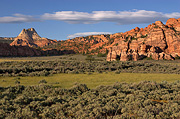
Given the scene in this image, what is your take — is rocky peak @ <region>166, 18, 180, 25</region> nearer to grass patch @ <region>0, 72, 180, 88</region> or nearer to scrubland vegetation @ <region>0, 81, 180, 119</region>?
grass patch @ <region>0, 72, 180, 88</region>

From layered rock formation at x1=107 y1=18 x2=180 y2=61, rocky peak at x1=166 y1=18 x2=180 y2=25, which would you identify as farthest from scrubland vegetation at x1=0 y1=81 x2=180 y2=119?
rocky peak at x1=166 y1=18 x2=180 y2=25

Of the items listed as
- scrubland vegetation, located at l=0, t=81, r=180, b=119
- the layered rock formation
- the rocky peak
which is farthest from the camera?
the rocky peak

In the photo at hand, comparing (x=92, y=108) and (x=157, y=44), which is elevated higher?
(x=157, y=44)

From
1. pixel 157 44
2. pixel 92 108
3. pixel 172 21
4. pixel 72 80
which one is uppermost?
pixel 172 21

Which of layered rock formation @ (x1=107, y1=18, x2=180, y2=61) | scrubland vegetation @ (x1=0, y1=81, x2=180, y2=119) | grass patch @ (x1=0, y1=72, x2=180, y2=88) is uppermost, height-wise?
layered rock formation @ (x1=107, y1=18, x2=180, y2=61)

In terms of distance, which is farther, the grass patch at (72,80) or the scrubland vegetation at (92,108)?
the grass patch at (72,80)

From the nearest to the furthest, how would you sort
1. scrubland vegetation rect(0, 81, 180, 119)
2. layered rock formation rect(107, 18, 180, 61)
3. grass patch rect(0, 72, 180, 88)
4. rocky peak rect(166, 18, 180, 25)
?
scrubland vegetation rect(0, 81, 180, 119), grass patch rect(0, 72, 180, 88), layered rock formation rect(107, 18, 180, 61), rocky peak rect(166, 18, 180, 25)

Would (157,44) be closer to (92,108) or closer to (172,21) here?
(172,21)

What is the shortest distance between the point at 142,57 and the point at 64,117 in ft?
268

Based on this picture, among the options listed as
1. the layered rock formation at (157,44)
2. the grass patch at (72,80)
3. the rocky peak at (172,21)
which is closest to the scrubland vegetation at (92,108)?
the grass patch at (72,80)

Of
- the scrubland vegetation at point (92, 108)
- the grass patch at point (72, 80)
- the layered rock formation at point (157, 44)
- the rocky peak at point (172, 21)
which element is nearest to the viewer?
the scrubland vegetation at point (92, 108)

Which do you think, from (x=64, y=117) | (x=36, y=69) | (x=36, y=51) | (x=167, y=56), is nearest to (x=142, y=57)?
(x=167, y=56)

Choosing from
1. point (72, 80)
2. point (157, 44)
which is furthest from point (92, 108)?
point (157, 44)

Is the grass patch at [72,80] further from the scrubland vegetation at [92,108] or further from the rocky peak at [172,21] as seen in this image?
the rocky peak at [172,21]
